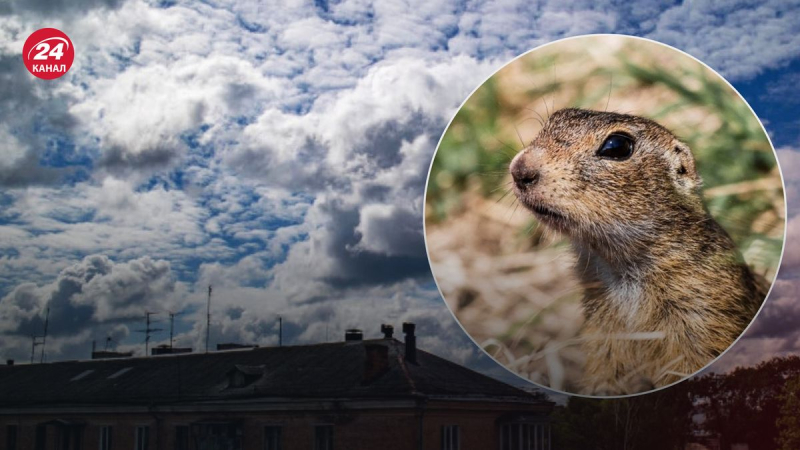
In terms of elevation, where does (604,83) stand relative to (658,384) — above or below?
above

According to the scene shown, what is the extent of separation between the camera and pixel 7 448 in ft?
29.0

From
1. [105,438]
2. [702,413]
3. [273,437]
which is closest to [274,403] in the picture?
[273,437]

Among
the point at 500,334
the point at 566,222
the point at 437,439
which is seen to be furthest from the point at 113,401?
the point at 566,222

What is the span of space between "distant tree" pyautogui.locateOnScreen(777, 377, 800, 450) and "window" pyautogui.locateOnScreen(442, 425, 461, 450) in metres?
2.58

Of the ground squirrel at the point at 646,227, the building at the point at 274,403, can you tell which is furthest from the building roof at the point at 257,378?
the ground squirrel at the point at 646,227

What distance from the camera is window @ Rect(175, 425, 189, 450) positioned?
8219 millimetres

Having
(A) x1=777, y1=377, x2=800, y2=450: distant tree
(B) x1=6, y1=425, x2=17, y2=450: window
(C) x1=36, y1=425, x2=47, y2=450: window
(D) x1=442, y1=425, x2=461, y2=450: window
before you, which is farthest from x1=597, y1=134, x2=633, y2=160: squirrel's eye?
(B) x1=6, y1=425, x2=17, y2=450: window

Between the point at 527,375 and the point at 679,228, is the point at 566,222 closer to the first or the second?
the point at 679,228

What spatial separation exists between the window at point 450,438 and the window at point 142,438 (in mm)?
3103

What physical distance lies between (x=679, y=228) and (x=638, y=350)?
560mm

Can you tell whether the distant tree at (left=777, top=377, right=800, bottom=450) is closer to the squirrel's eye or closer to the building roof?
the building roof

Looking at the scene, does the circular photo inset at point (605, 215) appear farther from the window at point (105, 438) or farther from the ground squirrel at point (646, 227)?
the window at point (105, 438)

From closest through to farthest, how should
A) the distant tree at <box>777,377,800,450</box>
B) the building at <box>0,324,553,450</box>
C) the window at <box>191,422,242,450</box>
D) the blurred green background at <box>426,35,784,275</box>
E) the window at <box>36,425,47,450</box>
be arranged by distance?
1. the blurred green background at <box>426,35,784,275</box>
2. the distant tree at <box>777,377,800,450</box>
3. the building at <box>0,324,553,450</box>
4. the window at <box>191,422,242,450</box>
5. the window at <box>36,425,47,450</box>

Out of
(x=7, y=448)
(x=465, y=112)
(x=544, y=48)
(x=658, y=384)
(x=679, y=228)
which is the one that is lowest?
(x=7, y=448)
